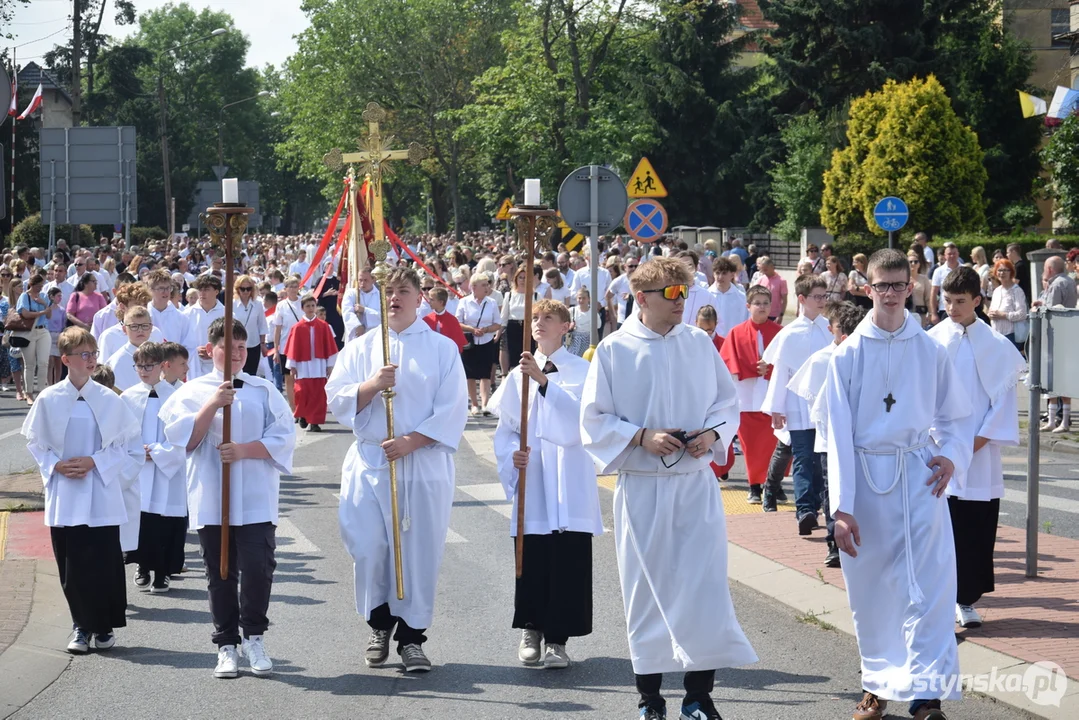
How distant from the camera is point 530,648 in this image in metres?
7.23

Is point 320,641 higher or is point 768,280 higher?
point 768,280

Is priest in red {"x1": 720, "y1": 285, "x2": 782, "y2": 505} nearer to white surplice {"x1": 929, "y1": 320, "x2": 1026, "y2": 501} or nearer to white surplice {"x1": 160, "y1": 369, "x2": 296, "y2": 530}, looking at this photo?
white surplice {"x1": 929, "y1": 320, "x2": 1026, "y2": 501}

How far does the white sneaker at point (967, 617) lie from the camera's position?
747cm

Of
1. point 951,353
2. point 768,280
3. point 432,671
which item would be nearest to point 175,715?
point 432,671

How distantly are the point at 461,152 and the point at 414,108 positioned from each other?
3657mm

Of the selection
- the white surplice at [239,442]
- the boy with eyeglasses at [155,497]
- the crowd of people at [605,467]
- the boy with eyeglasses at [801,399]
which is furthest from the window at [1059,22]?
the white surplice at [239,442]

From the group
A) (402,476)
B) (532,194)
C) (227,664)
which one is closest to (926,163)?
(532,194)

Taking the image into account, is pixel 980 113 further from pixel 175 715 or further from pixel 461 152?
pixel 175 715

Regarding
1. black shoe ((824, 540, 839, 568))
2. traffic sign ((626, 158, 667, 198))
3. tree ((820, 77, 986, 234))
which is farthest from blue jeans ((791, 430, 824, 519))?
tree ((820, 77, 986, 234))

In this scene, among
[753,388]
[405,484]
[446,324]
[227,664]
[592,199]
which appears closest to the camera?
[227,664]

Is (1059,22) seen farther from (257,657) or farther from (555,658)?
(257,657)

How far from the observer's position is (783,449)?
11070 mm

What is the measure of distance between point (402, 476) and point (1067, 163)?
3013 cm

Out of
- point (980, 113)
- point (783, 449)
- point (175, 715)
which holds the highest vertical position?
point (980, 113)
